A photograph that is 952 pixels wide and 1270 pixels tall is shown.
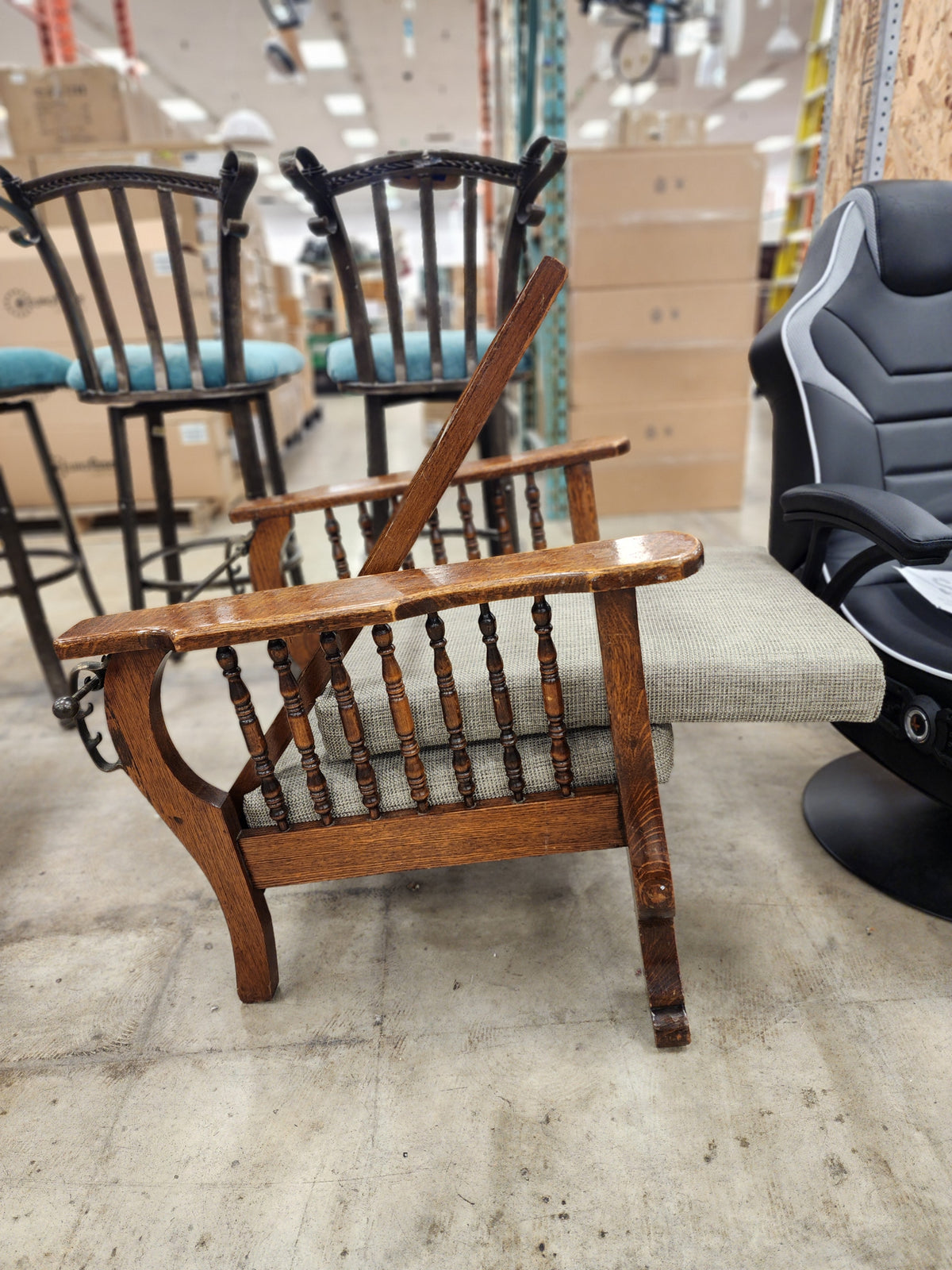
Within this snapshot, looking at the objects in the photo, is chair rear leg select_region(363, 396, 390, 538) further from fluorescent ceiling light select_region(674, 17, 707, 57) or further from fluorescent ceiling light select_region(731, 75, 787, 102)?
fluorescent ceiling light select_region(731, 75, 787, 102)

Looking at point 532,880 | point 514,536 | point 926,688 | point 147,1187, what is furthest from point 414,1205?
point 514,536

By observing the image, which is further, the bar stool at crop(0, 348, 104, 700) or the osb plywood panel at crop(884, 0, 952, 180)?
the bar stool at crop(0, 348, 104, 700)

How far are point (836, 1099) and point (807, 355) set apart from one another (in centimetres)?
112

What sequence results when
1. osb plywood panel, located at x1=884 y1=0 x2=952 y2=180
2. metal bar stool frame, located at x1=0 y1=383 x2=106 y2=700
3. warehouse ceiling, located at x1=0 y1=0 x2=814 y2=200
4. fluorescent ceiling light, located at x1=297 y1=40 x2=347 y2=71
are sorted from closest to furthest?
osb plywood panel, located at x1=884 y1=0 x2=952 y2=180 < metal bar stool frame, located at x1=0 y1=383 x2=106 y2=700 < warehouse ceiling, located at x1=0 y1=0 x2=814 y2=200 < fluorescent ceiling light, located at x1=297 y1=40 x2=347 y2=71

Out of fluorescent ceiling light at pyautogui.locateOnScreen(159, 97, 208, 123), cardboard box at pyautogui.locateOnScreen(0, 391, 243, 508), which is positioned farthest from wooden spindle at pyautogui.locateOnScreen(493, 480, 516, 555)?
fluorescent ceiling light at pyautogui.locateOnScreen(159, 97, 208, 123)

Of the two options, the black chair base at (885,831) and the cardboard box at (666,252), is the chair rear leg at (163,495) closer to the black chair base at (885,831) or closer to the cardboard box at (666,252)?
the black chair base at (885,831)

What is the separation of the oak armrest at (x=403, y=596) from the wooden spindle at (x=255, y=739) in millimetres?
38

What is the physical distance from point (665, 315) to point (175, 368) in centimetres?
210

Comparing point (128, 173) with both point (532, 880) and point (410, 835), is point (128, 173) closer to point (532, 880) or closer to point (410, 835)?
point (410, 835)

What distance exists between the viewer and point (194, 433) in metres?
3.46

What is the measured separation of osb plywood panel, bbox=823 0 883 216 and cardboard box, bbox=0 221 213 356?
2502mm

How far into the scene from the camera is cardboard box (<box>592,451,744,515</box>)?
10.9 ft

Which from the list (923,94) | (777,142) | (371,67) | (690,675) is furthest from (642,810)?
(777,142)

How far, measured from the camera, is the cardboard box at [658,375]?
315 centimetres
